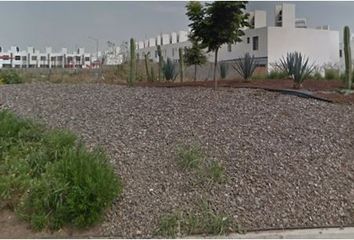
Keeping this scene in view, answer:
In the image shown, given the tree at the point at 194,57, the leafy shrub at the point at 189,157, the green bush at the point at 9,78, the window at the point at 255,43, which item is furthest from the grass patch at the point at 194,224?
the window at the point at 255,43

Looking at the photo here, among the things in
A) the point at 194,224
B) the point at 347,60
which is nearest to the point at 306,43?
the point at 347,60

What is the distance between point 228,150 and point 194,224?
1721 mm

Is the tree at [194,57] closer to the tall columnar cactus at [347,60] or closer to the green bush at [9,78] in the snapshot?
the green bush at [9,78]

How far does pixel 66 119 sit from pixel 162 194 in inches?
116

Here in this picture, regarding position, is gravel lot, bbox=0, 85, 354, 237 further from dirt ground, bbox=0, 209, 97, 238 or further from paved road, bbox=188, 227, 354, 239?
dirt ground, bbox=0, 209, 97, 238

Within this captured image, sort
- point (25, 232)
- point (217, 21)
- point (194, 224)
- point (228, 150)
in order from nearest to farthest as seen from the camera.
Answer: point (25, 232), point (194, 224), point (228, 150), point (217, 21)

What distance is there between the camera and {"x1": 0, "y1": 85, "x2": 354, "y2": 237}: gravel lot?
4766 mm

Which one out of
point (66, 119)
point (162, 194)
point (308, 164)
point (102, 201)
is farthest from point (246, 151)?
point (66, 119)

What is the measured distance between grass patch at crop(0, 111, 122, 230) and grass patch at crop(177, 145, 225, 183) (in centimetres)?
105

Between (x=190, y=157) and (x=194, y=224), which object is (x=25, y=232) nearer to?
(x=194, y=224)

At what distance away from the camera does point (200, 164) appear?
5.47 m

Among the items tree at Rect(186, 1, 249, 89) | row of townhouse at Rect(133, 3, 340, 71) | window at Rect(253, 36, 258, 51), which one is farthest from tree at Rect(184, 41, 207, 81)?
window at Rect(253, 36, 258, 51)

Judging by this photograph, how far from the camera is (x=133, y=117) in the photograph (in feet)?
23.6

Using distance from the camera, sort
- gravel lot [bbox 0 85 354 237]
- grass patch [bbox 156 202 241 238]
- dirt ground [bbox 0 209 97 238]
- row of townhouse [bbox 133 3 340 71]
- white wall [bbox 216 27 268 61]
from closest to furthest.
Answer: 1. dirt ground [bbox 0 209 97 238]
2. grass patch [bbox 156 202 241 238]
3. gravel lot [bbox 0 85 354 237]
4. row of townhouse [bbox 133 3 340 71]
5. white wall [bbox 216 27 268 61]
